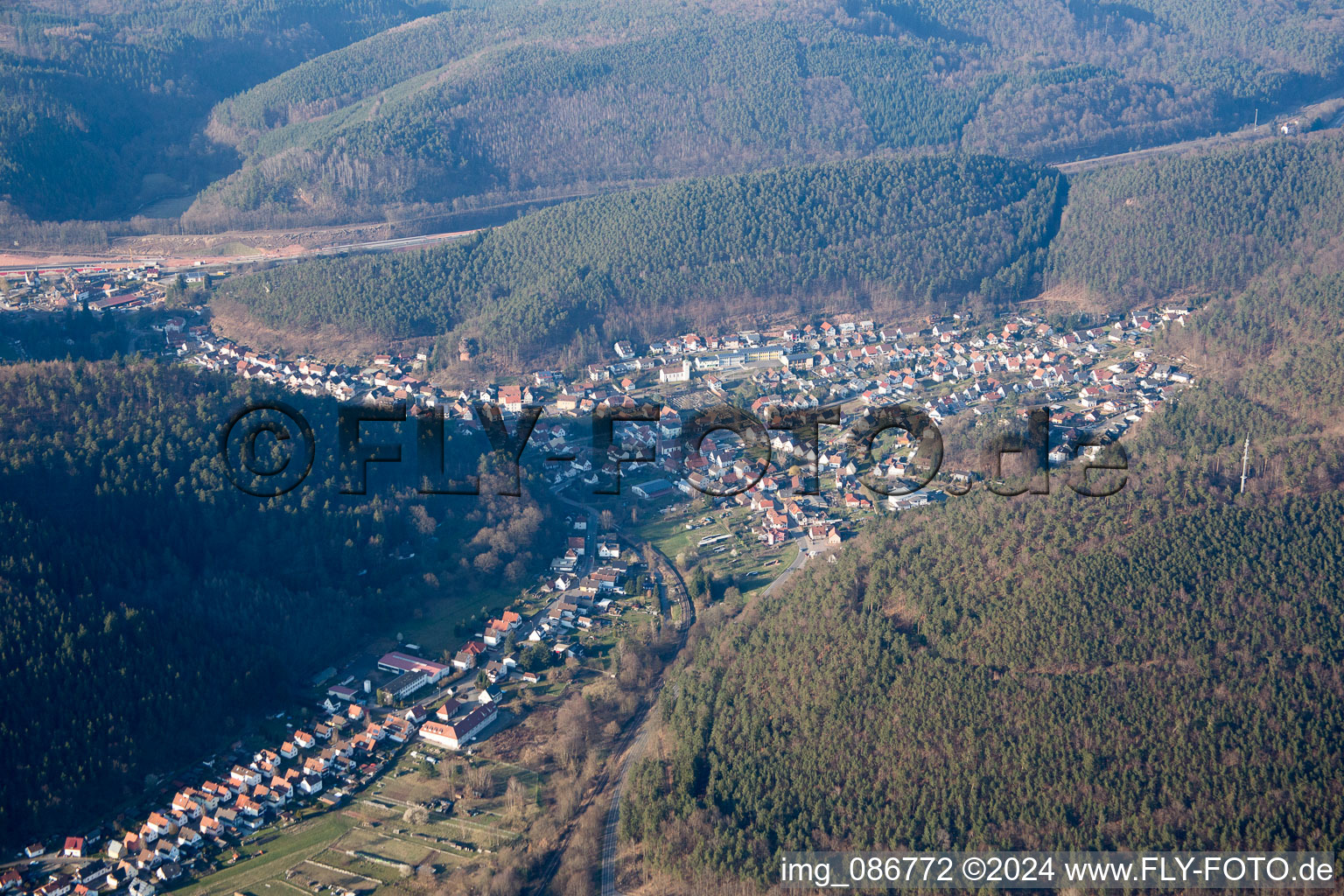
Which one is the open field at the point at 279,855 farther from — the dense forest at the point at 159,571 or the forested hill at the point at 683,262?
the forested hill at the point at 683,262

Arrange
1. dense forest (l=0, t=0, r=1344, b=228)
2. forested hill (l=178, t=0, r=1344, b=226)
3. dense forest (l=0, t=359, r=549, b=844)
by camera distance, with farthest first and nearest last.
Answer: forested hill (l=178, t=0, r=1344, b=226)
dense forest (l=0, t=0, r=1344, b=228)
dense forest (l=0, t=359, r=549, b=844)

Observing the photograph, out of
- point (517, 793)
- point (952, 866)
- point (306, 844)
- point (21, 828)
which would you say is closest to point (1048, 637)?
point (952, 866)

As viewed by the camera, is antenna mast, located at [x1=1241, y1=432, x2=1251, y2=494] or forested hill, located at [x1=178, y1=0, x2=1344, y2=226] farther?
forested hill, located at [x1=178, y1=0, x2=1344, y2=226]

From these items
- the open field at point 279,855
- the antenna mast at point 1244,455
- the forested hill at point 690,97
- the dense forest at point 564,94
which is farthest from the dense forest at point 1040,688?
the forested hill at point 690,97

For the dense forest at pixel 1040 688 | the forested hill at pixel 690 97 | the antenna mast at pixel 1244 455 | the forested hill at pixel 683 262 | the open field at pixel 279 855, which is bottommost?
the open field at pixel 279 855

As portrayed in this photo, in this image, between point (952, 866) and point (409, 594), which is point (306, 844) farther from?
point (952, 866)

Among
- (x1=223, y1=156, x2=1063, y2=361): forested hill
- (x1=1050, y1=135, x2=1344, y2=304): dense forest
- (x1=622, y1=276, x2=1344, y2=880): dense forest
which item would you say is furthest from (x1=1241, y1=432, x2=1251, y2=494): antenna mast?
(x1=223, y1=156, x2=1063, y2=361): forested hill

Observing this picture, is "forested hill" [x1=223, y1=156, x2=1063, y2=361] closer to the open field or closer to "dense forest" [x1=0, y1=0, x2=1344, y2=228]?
"dense forest" [x1=0, y1=0, x2=1344, y2=228]

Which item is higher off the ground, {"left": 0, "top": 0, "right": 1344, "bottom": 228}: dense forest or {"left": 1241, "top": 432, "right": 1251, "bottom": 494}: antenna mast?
{"left": 0, "top": 0, "right": 1344, "bottom": 228}: dense forest
